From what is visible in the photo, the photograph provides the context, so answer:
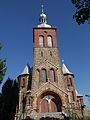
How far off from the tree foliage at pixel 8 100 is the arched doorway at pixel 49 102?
4773 millimetres

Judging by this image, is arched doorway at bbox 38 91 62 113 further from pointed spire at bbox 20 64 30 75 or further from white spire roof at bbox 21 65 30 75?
white spire roof at bbox 21 65 30 75

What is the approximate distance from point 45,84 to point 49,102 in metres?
3.75

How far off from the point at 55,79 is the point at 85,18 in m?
23.3

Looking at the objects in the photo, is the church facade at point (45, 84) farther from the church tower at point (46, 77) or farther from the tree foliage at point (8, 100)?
the tree foliage at point (8, 100)

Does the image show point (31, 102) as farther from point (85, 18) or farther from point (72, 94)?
point (85, 18)

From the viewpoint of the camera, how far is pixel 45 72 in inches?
1419

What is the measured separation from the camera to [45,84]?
3381 cm

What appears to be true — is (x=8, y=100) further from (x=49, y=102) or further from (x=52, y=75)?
(x=52, y=75)

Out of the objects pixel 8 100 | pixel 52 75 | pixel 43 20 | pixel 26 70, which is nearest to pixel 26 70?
pixel 26 70

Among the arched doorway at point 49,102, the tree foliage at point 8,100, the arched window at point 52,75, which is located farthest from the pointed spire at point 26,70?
the arched doorway at point 49,102

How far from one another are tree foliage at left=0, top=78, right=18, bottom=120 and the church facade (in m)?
1.07

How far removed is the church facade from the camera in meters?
32.1

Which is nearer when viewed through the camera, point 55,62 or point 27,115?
point 27,115

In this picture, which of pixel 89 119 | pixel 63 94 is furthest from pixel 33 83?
pixel 89 119
